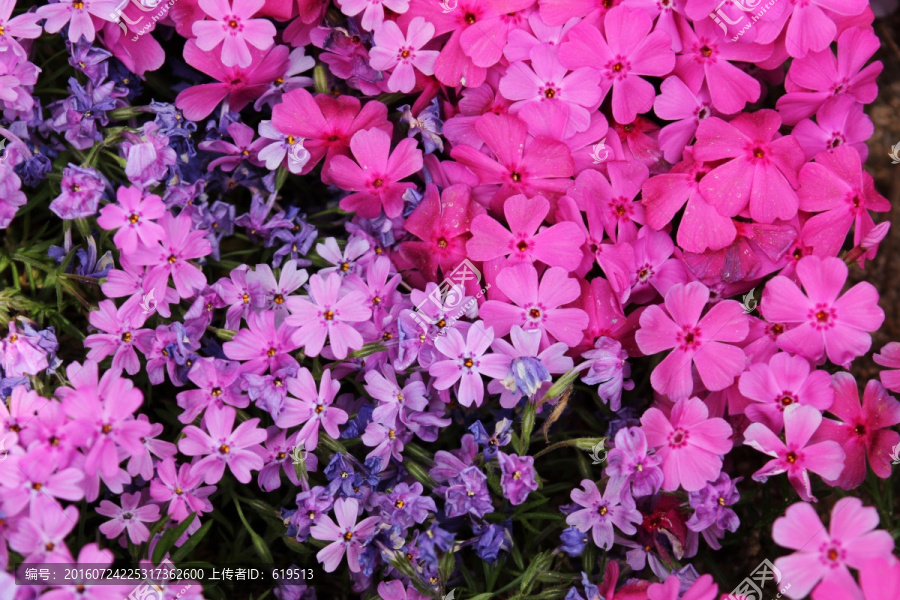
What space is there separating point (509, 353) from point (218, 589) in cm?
78

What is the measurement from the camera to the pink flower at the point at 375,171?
1704 mm

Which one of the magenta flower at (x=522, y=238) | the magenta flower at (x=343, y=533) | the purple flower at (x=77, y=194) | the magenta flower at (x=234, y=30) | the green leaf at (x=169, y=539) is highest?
the magenta flower at (x=234, y=30)

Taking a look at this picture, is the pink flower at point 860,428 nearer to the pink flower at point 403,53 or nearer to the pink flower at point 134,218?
the pink flower at point 403,53

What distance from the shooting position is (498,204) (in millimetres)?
1789

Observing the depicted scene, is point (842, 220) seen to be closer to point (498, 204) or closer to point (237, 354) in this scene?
point (498, 204)

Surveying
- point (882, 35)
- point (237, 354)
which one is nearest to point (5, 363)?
point (237, 354)

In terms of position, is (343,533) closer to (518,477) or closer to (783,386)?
(518,477)

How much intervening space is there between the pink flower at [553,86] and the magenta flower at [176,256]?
0.74 meters

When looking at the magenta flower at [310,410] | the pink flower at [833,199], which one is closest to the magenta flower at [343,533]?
the magenta flower at [310,410]

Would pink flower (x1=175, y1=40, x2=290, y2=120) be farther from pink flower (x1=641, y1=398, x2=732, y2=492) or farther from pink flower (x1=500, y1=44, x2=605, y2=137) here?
pink flower (x1=641, y1=398, x2=732, y2=492)

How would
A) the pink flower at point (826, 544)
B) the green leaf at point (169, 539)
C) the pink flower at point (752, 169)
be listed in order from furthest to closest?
the pink flower at point (752, 169) < the green leaf at point (169, 539) < the pink flower at point (826, 544)

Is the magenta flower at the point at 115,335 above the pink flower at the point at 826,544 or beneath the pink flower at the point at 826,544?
above

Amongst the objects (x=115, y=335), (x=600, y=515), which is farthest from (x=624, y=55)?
(x=115, y=335)

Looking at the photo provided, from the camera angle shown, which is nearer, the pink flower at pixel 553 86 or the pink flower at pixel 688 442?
the pink flower at pixel 688 442
